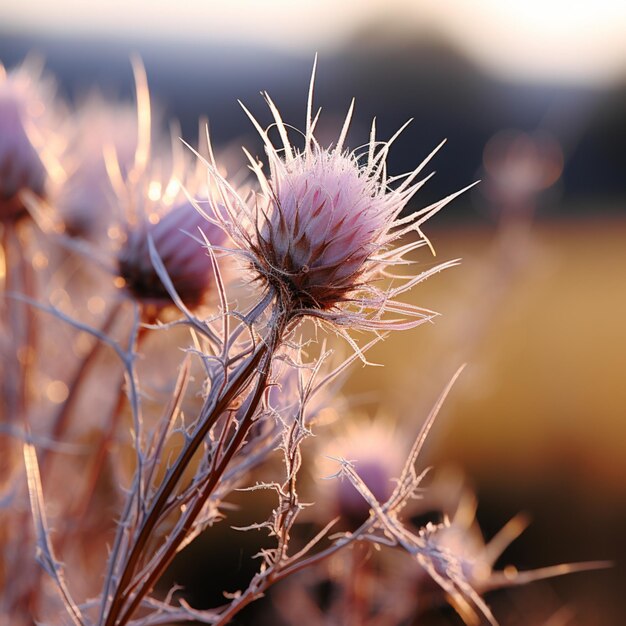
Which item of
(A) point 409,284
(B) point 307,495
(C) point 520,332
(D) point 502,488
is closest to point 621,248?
(C) point 520,332

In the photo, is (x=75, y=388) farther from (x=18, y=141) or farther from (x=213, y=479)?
(x=213, y=479)

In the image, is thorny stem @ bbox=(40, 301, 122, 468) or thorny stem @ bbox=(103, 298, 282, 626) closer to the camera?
thorny stem @ bbox=(103, 298, 282, 626)

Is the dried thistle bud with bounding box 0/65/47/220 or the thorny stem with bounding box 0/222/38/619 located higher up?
the dried thistle bud with bounding box 0/65/47/220

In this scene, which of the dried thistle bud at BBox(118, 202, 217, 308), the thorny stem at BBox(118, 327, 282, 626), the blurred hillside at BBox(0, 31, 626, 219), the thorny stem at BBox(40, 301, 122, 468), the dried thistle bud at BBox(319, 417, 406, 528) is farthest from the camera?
the blurred hillside at BBox(0, 31, 626, 219)

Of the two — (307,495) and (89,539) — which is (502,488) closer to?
(307,495)

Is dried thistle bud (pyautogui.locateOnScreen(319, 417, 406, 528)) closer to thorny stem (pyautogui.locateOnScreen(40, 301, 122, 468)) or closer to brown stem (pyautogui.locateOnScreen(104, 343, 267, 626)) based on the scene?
thorny stem (pyautogui.locateOnScreen(40, 301, 122, 468))

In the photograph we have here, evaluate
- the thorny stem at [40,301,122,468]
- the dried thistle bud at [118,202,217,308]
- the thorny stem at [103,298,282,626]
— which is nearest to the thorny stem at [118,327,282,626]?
the thorny stem at [103,298,282,626]

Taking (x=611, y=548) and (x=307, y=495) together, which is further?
(x=611, y=548)

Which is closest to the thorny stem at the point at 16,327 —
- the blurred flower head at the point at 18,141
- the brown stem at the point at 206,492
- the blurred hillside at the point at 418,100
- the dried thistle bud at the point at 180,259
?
the blurred flower head at the point at 18,141
